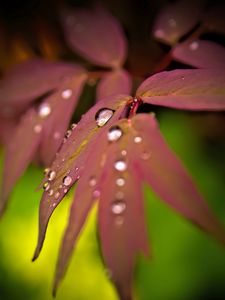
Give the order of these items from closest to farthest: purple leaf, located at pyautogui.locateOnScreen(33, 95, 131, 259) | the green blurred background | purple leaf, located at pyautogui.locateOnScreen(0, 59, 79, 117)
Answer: purple leaf, located at pyautogui.locateOnScreen(33, 95, 131, 259) → purple leaf, located at pyautogui.locateOnScreen(0, 59, 79, 117) → the green blurred background

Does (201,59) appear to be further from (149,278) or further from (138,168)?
(149,278)

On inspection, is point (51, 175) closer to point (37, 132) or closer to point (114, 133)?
point (114, 133)

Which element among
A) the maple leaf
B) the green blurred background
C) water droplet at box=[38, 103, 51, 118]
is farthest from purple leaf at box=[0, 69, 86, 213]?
the green blurred background

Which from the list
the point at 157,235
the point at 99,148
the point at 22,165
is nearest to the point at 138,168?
the point at 99,148

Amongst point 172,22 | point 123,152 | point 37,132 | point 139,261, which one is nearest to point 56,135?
point 37,132

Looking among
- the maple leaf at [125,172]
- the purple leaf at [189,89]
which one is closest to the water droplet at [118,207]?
the maple leaf at [125,172]

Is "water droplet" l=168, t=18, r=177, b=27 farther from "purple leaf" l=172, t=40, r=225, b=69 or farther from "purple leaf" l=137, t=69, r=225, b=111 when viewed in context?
"purple leaf" l=137, t=69, r=225, b=111
